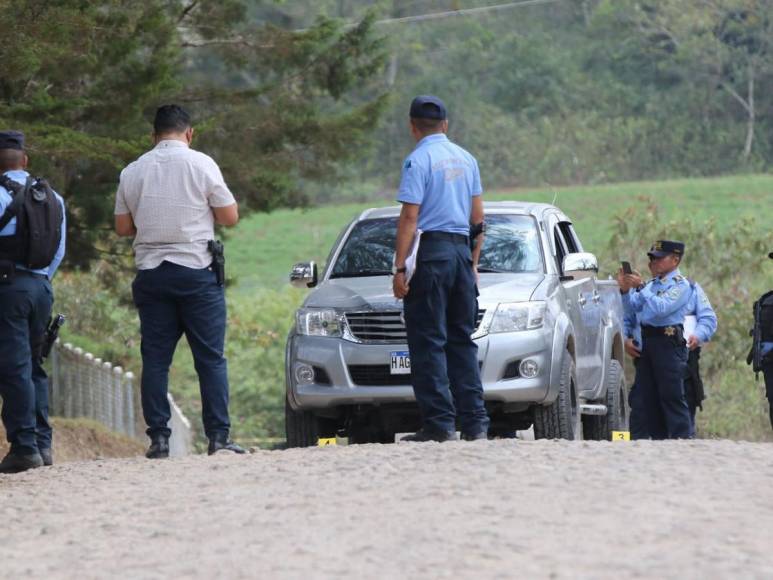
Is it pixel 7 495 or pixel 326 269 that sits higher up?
pixel 326 269

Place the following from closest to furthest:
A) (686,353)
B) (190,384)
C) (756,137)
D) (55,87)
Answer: (686,353) → (55,87) → (190,384) → (756,137)

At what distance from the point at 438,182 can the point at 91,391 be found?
1505 cm

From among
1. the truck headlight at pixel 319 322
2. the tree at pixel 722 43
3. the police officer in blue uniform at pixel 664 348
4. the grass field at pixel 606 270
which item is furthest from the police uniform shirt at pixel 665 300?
the tree at pixel 722 43

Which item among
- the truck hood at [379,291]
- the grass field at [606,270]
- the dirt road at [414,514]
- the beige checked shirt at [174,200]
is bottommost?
the grass field at [606,270]

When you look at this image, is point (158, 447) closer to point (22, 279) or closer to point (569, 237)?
point (22, 279)

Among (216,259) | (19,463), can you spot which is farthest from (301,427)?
(19,463)

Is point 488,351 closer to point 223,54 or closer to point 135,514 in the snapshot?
point 135,514

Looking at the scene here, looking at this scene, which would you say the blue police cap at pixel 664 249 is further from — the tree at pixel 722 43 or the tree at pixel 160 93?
the tree at pixel 722 43

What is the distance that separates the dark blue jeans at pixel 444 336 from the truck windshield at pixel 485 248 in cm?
208

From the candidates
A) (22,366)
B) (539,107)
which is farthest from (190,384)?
(539,107)

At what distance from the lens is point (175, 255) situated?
1048 centimetres

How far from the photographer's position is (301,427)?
12.4 meters

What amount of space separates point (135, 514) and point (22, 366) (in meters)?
2.51

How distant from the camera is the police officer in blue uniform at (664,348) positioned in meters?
13.8
